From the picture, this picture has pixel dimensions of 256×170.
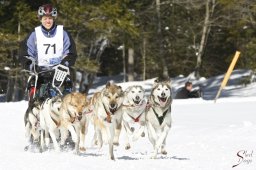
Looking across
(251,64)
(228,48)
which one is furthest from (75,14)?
(228,48)

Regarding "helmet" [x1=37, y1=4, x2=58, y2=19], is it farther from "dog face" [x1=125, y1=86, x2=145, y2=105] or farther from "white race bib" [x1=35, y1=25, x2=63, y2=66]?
"dog face" [x1=125, y1=86, x2=145, y2=105]

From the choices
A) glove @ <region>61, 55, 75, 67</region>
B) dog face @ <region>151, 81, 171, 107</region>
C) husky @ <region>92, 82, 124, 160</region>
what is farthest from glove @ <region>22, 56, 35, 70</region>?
dog face @ <region>151, 81, 171, 107</region>

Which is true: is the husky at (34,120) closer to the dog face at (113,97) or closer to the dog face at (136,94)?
the dog face at (113,97)

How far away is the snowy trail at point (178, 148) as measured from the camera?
6.60 metres

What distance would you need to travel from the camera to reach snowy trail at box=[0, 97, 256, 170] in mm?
6602

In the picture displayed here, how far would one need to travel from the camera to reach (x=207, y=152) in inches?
314

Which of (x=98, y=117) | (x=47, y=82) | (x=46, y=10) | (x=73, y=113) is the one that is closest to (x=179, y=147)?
(x=98, y=117)

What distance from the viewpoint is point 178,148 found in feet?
28.4

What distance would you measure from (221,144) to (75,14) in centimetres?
1424

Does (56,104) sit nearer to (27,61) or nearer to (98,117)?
(98,117)

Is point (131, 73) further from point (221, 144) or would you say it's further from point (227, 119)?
point (221, 144)

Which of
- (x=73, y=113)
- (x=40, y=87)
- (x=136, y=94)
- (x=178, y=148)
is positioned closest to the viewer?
(x=73, y=113)

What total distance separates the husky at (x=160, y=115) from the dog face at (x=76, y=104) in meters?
0.89

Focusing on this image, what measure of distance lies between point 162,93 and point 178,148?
117cm
